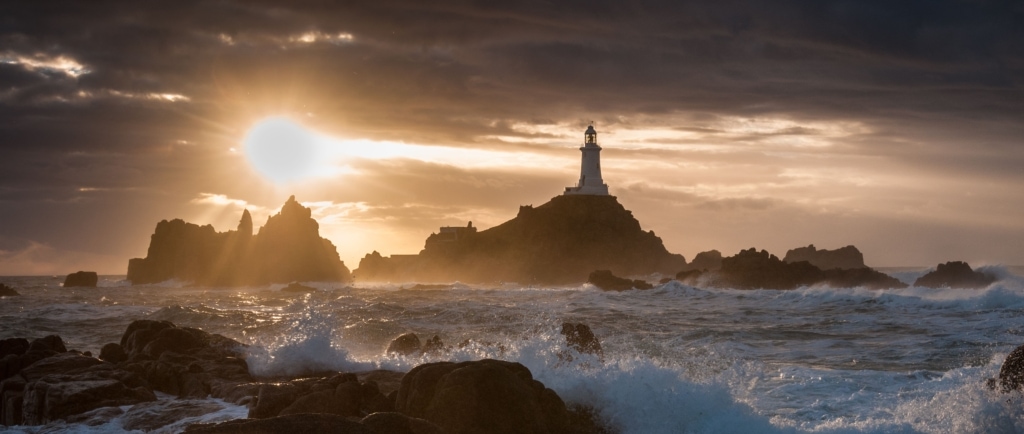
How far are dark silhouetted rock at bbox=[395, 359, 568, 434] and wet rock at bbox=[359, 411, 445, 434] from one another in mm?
1145

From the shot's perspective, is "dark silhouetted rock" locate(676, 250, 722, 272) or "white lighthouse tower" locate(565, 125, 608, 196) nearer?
"white lighthouse tower" locate(565, 125, 608, 196)

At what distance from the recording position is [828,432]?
968cm

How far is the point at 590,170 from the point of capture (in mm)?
84125

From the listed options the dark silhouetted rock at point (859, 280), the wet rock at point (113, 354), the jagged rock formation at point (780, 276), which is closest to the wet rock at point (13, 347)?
the wet rock at point (113, 354)

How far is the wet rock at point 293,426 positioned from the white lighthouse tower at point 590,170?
75.2 meters

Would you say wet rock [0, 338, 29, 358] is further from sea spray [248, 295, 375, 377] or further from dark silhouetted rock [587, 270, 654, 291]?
dark silhouetted rock [587, 270, 654, 291]

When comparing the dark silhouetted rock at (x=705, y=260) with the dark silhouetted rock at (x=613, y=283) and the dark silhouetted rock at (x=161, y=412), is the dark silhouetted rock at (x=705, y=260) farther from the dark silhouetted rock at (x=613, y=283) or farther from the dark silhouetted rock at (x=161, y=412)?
the dark silhouetted rock at (x=161, y=412)

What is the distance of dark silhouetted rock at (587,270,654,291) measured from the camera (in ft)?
172

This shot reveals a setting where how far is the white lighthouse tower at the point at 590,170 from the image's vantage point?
82312 mm

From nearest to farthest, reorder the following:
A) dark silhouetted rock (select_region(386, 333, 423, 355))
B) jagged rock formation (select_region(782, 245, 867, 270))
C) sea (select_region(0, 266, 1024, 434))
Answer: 1. sea (select_region(0, 266, 1024, 434))
2. dark silhouetted rock (select_region(386, 333, 423, 355))
3. jagged rock formation (select_region(782, 245, 867, 270))

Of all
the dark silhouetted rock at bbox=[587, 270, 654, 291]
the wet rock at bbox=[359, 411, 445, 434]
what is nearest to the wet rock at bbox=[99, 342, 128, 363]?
the wet rock at bbox=[359, 411, 445, 434]

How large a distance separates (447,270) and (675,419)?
80.9m

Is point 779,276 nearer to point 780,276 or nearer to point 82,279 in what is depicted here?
point 780,276

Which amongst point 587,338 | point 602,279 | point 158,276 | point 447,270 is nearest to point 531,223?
point 447,270
